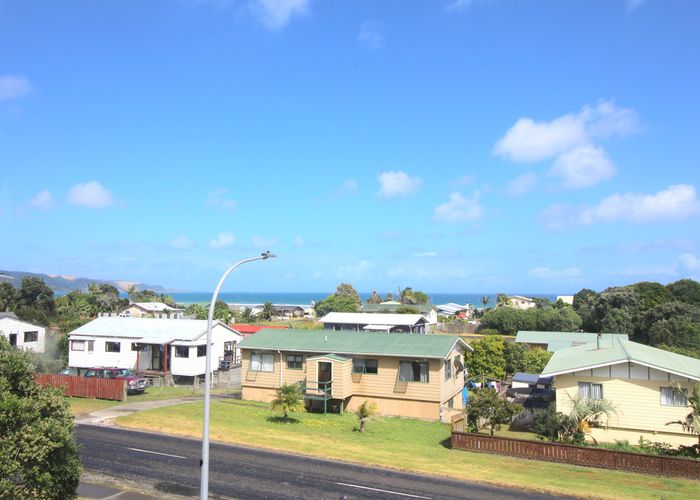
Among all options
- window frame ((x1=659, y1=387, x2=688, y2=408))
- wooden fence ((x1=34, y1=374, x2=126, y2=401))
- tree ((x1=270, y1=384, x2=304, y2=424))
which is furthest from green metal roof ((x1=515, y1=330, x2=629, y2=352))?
wooden fence ((x1=34, y1=374, x2=126, y2=401))

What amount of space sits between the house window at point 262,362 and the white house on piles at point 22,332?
31717mm

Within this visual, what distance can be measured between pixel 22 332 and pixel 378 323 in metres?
48.8

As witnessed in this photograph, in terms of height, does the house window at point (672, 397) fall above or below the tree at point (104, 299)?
below

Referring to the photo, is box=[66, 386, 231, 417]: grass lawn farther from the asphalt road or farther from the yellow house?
the asphalt road

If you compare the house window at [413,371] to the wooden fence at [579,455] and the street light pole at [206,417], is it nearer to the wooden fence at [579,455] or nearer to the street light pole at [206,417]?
the wooden fence at [579,455]

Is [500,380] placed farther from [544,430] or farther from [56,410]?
[56,410]

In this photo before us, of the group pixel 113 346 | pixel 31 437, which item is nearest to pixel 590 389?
pixel 31 437

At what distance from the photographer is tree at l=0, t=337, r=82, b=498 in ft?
40.7

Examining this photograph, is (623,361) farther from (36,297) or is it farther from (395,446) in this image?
(36,297)

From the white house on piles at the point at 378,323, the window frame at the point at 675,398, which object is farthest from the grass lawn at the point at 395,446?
the white house on piles at the point at 378,323

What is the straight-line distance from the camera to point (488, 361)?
169 feet

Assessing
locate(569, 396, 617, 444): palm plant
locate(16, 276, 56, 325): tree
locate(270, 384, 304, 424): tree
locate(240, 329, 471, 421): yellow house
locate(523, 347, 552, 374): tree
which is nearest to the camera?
locate(569, 396, 617, 444): palm plant

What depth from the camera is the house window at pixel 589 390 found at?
110 ft

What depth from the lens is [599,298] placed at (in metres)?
99.1
